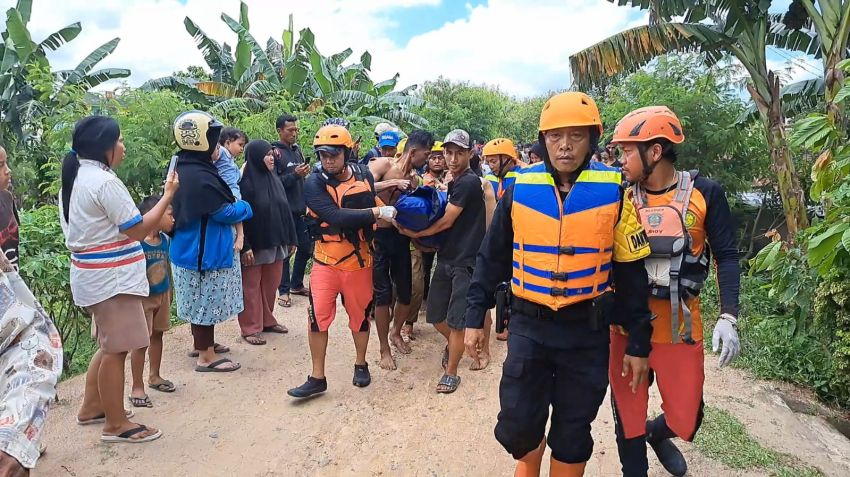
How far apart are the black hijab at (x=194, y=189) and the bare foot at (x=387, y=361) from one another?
1.89 meters

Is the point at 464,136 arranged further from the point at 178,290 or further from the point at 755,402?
the point at 755,402

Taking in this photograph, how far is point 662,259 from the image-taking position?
9.00 feet

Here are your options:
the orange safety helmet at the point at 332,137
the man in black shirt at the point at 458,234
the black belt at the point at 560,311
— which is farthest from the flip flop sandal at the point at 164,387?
the black belt at the point at 560,311

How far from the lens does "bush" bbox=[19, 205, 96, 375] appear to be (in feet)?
14.5

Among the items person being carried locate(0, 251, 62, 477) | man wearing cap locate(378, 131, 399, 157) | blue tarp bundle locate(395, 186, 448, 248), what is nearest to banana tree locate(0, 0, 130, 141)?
man wearing cap locate(378, 131, 399, 157)

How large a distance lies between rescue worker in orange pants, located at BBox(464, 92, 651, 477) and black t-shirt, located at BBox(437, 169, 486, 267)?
1.70m

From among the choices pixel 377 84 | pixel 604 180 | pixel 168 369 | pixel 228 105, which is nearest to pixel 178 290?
pixel 168 369

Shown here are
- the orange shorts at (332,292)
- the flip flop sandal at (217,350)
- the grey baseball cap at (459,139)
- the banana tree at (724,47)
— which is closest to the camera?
the orange shorts at (332,292)

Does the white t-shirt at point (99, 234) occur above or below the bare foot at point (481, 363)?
above

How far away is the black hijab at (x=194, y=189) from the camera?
14.2 feet

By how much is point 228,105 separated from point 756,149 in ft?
38.6

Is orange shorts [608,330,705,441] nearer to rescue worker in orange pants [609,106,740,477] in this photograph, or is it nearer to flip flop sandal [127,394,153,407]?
rescue worker in orange pants [609,106,740,477]

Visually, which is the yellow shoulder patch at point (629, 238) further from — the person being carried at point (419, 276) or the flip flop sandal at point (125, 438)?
the flip flop sandal at point (125, 438)

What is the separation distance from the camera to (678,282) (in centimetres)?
278
